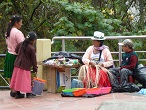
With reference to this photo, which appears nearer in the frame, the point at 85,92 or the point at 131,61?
the point at 85,92

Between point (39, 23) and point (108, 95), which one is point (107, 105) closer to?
point (108, 95)

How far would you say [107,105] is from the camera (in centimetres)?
536

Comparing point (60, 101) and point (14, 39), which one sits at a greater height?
point (14, 39)

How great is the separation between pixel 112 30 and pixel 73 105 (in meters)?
3.86

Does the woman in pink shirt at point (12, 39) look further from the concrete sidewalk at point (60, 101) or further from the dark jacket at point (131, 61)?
the dark jacket at point (131, 61)

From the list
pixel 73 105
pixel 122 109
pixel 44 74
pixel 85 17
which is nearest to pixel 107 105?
pixel 122 109

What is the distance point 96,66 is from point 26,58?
1.33 meters

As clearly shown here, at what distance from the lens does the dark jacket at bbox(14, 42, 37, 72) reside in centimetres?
842

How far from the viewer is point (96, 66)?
868 centimetres

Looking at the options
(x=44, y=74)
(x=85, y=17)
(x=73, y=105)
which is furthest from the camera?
(x=85, y=17)

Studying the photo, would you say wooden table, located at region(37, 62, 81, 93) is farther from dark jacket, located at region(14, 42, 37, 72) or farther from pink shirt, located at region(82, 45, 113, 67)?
dark jacket, located at region(14, 42, 37, 72)

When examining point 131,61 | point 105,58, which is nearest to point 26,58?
point 105,58

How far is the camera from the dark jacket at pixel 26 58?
27.6 feet

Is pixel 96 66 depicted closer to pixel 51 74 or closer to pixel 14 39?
pixel 51 74
